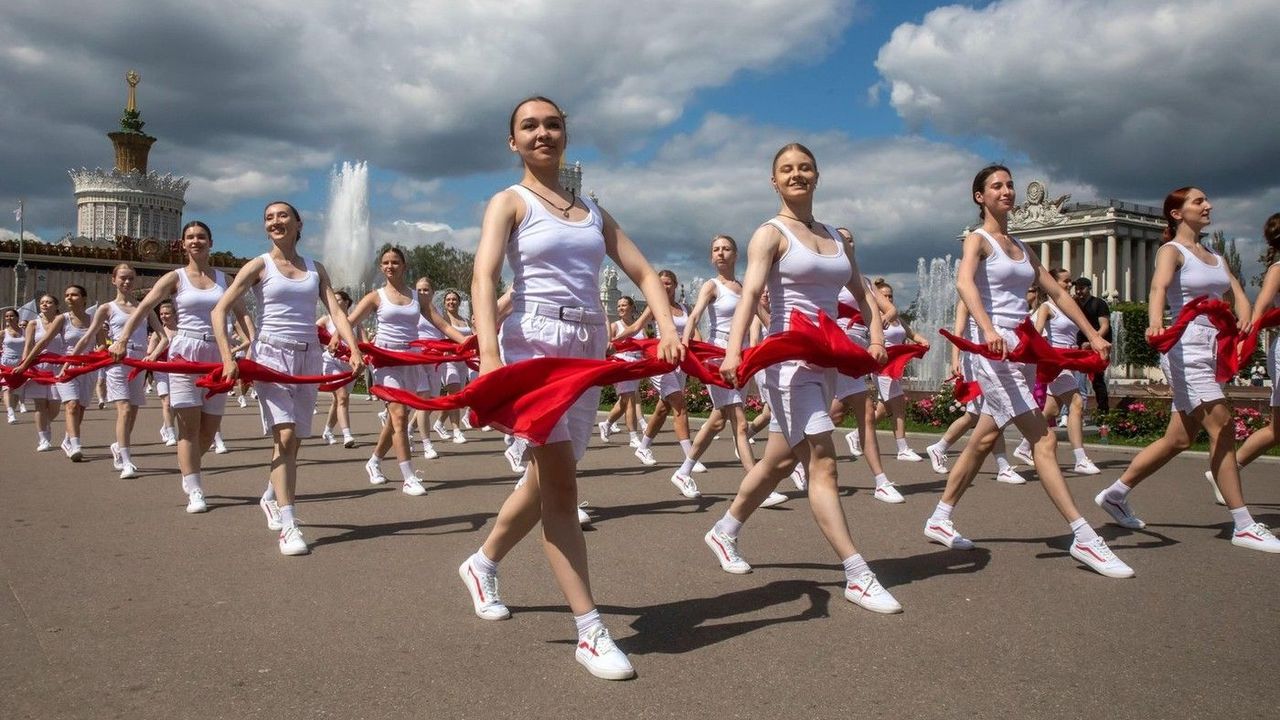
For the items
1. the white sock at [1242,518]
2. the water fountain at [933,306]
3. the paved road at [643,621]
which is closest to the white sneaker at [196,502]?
the paved road at [643,621]

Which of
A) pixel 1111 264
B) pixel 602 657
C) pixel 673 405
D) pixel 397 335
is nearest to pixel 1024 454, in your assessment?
pixel 673 405

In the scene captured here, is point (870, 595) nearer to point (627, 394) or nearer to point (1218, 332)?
point (1218, 332)

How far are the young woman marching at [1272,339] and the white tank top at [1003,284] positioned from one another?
1.93 metres

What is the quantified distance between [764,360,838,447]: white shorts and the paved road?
90 cm

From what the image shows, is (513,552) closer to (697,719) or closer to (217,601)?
(217,601)

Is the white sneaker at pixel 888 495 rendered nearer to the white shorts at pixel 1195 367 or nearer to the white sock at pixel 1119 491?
the white sock at pixel 1119 491

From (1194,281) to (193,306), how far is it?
325 inches

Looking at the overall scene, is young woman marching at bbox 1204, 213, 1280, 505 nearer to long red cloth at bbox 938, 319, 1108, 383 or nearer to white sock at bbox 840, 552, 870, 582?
long red cloth at bbox 938, 319, 1108, 383

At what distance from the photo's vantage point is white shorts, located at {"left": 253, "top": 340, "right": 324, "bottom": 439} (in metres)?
6.93

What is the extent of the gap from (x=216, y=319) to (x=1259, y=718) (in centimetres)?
656

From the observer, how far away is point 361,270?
2480 inches

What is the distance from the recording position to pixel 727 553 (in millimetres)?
5816

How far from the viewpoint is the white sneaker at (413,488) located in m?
9.30

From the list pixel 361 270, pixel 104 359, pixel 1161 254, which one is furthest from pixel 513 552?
pixel 361 270
